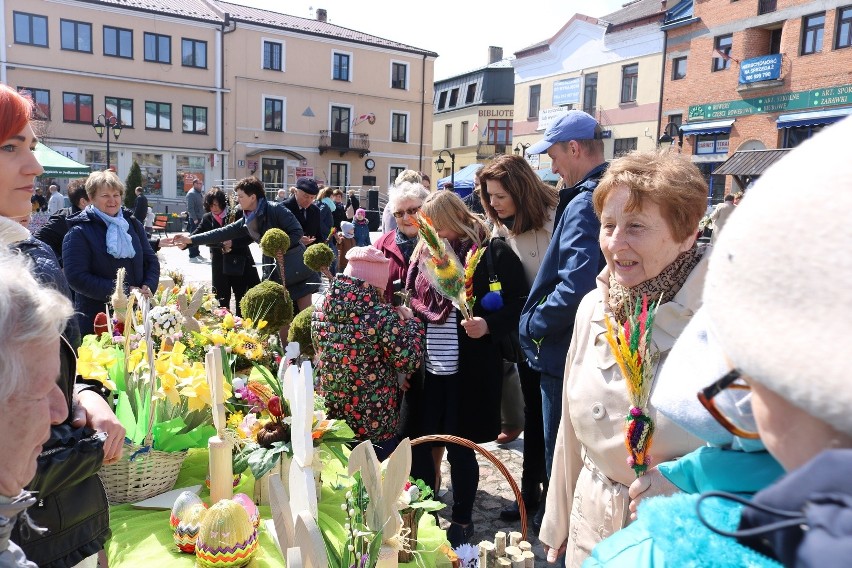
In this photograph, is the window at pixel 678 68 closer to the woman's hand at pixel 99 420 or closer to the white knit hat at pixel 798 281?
the woman's hand at pixel 99 420

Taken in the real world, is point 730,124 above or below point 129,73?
below

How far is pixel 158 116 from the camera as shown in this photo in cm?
3064

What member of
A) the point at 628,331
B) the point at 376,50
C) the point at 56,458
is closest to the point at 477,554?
the point at 628,331

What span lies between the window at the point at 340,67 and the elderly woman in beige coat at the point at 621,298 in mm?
34598

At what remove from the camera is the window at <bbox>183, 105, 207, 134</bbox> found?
3125 cm

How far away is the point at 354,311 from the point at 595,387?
4.63 feet

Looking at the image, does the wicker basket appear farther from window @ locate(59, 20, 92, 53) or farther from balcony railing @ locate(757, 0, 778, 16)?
window @ locate(59, 20, 92, 53)

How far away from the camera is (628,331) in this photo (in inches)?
62.7

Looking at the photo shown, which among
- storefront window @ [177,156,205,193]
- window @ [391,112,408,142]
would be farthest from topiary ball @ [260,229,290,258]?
window @ [391,112,408,142]

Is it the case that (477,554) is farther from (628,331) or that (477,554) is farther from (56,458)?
(56,458)

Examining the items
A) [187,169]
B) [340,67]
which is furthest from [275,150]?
[340,67]

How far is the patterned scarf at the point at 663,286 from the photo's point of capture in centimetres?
184

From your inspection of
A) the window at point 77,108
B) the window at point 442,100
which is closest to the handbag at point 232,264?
the window at point 77,108

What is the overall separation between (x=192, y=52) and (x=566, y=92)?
17847mm
